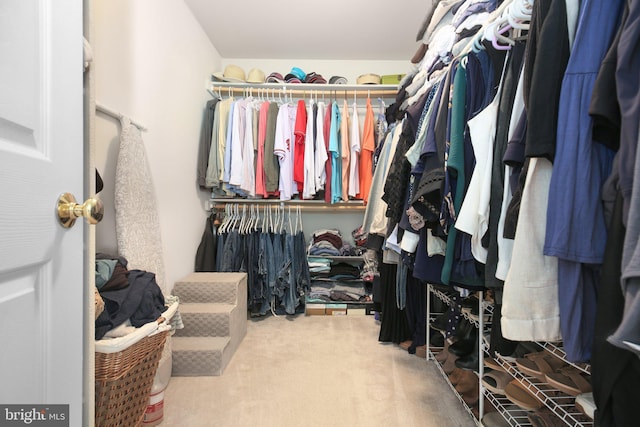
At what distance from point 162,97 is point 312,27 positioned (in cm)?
133

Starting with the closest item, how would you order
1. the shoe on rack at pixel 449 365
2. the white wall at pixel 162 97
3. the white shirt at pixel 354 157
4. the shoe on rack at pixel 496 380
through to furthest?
1. the shoe on rack at pixel 496 380
2. the white wall at pixel 162 97
3. the shoe on rack at pixel 449 365
4. the white shirt at pixel 354 157

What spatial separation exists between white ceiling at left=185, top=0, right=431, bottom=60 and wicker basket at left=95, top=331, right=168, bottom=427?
2253 millimetres

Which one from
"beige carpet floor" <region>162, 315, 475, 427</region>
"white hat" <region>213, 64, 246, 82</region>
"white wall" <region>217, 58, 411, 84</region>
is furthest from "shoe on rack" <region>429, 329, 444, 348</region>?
"white hat" <region>213, 64, 246, 82</region>

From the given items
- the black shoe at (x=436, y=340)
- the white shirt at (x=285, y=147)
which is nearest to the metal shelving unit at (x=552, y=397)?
the black shoe at (x=436, y=340)

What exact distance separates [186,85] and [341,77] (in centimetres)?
137

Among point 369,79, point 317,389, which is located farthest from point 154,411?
point 369,79

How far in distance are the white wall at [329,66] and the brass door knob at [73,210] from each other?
9.45ft

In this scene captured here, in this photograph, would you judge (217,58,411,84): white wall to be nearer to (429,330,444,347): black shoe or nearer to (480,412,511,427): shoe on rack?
→ (429,330,444,347): black shoe

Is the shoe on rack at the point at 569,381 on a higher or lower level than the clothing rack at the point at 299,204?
lower

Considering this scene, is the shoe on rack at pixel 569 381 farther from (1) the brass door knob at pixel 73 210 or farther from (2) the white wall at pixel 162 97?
(2) the white wall at pixel 162 97

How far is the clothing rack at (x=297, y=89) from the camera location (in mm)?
2766

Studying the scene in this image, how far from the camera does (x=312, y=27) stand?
2.49 meters

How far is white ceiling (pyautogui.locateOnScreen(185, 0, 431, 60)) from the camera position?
2230 millimetres

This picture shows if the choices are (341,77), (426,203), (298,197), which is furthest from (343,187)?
(426,203)
